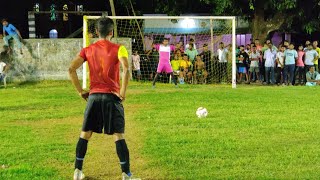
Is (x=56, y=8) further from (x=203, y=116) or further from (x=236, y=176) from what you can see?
(x=236, y=176)

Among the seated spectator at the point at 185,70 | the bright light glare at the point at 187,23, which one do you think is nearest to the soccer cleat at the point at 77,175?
the seated spectator at the point at 185,70

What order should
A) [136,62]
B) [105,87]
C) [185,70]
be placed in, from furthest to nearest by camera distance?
[185,70], [136,62], [105,87]

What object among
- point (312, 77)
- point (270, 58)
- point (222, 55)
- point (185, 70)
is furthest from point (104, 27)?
point (312, 77)

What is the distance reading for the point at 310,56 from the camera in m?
22.4

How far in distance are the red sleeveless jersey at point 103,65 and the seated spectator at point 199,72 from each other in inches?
611

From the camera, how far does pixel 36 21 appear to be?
97.1 ft

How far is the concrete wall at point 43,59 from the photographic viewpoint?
21969mm

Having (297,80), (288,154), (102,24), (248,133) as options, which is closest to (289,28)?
(297,80)

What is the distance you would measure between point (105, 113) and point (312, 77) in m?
17.3

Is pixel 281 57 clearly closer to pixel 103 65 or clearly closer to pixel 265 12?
pixel 265 12

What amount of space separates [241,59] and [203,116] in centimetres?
1140

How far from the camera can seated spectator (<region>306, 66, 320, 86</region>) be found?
22.3 m

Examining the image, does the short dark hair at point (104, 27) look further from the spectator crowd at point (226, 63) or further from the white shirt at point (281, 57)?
the white shirt at point (281, 57)

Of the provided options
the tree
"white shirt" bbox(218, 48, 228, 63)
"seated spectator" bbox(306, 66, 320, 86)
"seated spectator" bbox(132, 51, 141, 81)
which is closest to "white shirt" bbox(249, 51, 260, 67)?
"white shirt" bbox(218, 48, 228, 63)
